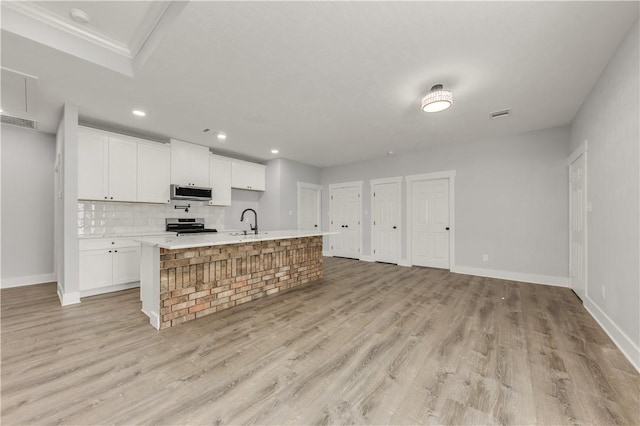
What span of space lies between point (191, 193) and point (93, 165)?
143cm

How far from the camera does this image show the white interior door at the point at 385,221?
6.04 metres

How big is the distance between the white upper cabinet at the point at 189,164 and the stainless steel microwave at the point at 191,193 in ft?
0.54

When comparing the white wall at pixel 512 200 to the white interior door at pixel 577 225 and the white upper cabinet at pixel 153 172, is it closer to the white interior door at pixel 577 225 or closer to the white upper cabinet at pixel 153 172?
the white interior door at pixel 577 225

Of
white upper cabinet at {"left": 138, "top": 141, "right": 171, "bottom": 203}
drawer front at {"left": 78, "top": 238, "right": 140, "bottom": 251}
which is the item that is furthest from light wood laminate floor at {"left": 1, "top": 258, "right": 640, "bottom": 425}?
white upper cabinet at {"left": 138, "top": 141, "right": 171, "bottom": 203}

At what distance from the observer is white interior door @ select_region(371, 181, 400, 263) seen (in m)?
6.04

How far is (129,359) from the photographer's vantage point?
80.1 inches

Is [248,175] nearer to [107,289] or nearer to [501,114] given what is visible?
[107,289]

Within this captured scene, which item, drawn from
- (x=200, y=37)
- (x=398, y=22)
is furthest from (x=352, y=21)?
(x=200, y=37)

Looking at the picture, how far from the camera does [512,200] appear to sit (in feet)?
15.1

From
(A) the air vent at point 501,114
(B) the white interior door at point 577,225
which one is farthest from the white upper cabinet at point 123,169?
(B) the white interior door at point 577,225

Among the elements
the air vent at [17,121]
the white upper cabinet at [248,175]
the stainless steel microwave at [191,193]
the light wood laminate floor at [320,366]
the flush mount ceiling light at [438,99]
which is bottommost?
the light wood laminate floor at [320,366]

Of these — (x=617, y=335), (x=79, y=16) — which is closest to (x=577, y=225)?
(x=617, y=335)

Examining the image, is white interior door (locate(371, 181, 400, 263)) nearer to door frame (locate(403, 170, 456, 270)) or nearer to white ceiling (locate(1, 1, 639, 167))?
door frame (locate(403, 170, 456, 270))

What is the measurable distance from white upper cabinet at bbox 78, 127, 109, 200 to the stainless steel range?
1.14 metres
